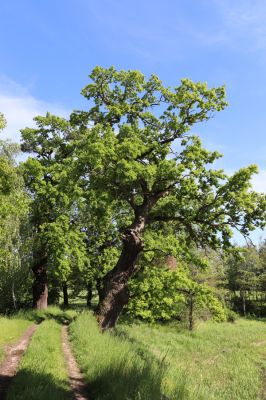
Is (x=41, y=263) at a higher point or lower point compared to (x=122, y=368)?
higher

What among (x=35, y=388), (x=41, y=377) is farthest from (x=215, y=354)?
(x=35, y=388)

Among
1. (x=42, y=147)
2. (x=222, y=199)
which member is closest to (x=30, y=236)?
(x=42, y=147)

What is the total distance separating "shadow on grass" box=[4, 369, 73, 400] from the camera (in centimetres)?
794

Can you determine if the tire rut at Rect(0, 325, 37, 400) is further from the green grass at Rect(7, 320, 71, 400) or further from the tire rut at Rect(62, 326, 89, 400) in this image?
the tire rut at Rect(62, 326, 89, 400)

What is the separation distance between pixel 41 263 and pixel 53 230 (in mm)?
4907

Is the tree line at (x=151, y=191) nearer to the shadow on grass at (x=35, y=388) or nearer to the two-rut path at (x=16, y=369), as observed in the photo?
the two-rut path at (x=16, y=369)

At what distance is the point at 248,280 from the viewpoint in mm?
67938

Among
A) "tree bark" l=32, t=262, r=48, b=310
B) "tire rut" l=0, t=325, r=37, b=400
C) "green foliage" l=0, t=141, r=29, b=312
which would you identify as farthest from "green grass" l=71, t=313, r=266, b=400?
"green foliage" l=0, t=141, r=29, b=312

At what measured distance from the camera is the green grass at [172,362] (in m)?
8.90

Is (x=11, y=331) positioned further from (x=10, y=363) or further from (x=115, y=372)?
(x=115, y=372)

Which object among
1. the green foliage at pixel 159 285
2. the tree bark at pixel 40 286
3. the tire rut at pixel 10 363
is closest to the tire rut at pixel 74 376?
the tire rut at pixel 10 363

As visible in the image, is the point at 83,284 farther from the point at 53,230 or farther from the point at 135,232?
the point at 135,232

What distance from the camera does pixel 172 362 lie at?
44.7 feet

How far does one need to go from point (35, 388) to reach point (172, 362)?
658 cm
